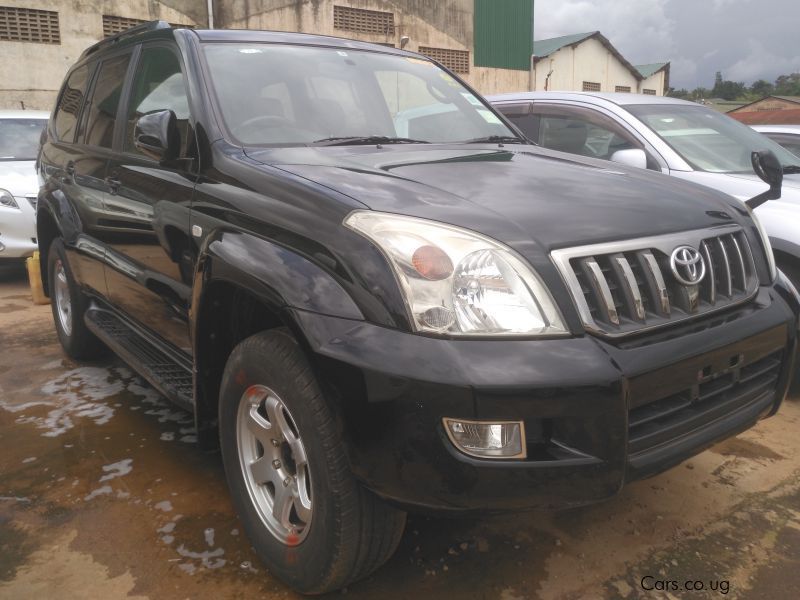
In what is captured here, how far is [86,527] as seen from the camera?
255 cm

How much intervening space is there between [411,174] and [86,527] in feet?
5.69

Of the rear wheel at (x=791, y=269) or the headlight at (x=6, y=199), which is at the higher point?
the headlight at (x=6, y=199)

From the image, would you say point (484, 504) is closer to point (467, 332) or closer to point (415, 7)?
point (467, 332)

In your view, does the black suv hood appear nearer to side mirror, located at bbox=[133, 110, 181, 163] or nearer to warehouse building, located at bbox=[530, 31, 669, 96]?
side mirror, located at bbox=[133, 110, 181, 163]

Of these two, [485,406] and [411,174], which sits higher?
[411,174]

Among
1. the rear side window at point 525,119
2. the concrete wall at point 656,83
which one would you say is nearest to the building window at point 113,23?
the rear side window at point 525,119

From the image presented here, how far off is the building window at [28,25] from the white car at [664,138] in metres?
12.4

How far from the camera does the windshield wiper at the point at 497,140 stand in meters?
3.17

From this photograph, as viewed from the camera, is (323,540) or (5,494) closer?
(323,540)

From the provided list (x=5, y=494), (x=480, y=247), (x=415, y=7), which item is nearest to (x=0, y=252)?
(x=5, y=494)

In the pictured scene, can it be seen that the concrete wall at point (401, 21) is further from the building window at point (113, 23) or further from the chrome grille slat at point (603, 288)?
the chrome grille slat at point (603, 288)

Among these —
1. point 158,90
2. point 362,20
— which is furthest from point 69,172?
point 362,20

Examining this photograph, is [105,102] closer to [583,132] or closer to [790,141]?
[583,132]

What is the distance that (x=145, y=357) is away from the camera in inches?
126
